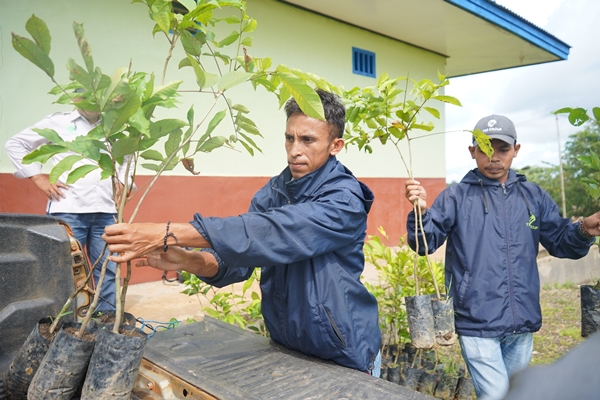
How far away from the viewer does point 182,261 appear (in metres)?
1.67

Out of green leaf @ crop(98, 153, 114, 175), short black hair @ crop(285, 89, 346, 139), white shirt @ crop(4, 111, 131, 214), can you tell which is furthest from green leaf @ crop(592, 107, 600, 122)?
white shirt @ crop(4, 111, 131, 214)

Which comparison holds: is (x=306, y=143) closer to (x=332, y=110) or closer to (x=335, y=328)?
(x=332, y=110)

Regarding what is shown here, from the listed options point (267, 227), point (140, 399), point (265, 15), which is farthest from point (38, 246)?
point (265, 15)

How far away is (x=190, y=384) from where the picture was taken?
1506 mm

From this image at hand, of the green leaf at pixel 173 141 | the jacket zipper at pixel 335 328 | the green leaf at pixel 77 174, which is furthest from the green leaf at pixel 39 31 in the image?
the jacket zipper at pixel 335 328

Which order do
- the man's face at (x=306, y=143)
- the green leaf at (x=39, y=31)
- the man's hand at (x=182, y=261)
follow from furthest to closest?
the man's face at (x=306, y=143)
the man's hand at (x=182, y=261)
the green leaf at (x=39, y=31)

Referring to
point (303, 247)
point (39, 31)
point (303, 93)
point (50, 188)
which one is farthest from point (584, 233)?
point (50, 188)

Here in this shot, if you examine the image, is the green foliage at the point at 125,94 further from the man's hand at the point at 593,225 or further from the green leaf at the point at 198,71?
the man's hand at the point at 593,225

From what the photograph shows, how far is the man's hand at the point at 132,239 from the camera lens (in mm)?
1309

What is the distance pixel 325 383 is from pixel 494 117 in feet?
5.54

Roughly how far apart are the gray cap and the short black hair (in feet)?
3.01

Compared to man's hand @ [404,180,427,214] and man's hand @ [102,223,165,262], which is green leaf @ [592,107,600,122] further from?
man's hand @ [102,223,165,262]

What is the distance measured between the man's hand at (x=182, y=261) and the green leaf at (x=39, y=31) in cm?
68

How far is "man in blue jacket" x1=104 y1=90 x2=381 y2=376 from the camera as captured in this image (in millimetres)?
1444
